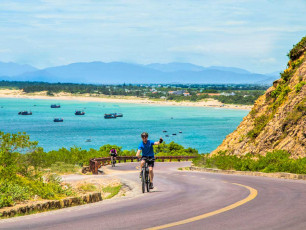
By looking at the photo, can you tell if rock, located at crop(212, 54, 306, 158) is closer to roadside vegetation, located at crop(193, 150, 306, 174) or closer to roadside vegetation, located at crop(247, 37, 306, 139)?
roadside vegetation, located at crop(247, 37, 306, 139)

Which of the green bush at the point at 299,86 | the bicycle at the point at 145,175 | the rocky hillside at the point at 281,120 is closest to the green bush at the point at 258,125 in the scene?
the rocky hillside at the point at 281,120

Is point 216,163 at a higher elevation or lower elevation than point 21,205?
lower

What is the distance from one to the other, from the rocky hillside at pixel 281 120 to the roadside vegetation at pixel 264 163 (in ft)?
3.00

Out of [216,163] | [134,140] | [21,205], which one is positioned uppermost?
[21,205]

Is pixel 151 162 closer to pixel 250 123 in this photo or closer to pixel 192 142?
pixel 250 123

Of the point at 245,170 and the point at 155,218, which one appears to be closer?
the point at 155,218

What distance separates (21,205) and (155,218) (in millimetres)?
2859

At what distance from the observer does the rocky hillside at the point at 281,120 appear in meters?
27.0

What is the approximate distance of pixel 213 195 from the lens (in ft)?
43.7

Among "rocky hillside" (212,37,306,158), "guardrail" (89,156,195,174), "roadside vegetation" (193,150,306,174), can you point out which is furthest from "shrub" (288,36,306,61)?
"guardrail" (89,156,195,174)

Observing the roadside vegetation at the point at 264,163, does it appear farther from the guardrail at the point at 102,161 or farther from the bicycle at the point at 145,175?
the bicycle at the point at 145,175

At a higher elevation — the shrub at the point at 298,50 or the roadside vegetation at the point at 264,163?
the shrub at the point at 298,50

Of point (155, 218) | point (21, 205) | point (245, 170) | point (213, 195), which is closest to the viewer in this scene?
point (155, 218)

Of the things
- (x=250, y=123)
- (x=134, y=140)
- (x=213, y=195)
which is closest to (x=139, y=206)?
(x=213, y=195)
